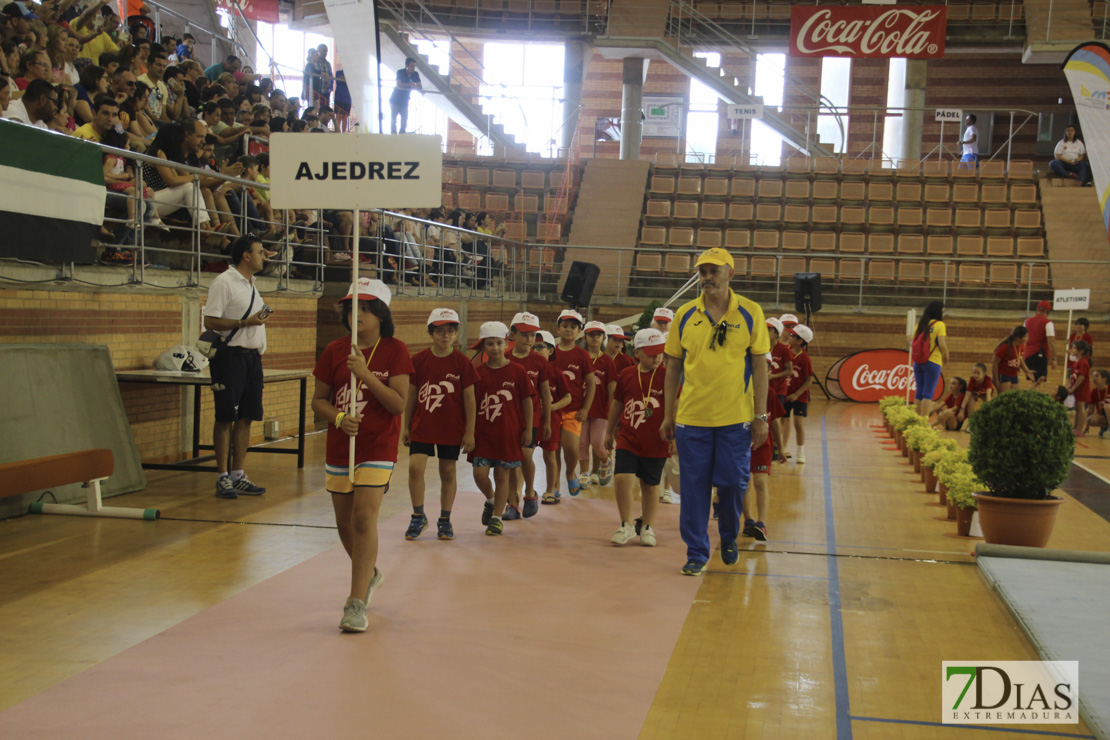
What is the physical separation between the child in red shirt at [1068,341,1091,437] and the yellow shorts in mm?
14998

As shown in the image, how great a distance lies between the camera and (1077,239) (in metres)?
24.3

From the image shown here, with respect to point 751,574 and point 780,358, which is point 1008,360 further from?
point 751,574

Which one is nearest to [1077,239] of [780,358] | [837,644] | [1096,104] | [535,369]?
[1096,104]

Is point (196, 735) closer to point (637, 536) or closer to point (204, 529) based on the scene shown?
point (204, 529)

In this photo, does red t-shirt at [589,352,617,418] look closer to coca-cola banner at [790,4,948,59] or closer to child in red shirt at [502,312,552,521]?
child in red shirt at [502,312,552,521]

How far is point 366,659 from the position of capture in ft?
16.1

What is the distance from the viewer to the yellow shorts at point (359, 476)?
532 cm

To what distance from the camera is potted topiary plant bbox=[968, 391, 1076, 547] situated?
718 centimetres

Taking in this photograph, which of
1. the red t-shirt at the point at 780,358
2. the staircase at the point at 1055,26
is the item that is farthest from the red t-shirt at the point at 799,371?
the staircase at the point at 1055,26

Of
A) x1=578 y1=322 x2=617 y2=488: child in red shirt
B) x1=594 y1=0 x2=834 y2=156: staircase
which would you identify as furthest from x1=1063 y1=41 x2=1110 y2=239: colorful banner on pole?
x1=594 y1=0 x2=834 y2=156: staircase

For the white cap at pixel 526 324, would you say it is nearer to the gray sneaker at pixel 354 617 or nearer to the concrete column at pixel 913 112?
the gray sneaker at pixel 354 617

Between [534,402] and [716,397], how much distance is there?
2264 millimetres

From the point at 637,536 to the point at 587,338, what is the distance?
2.74 meters

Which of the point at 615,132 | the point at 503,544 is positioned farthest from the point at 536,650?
the point at 615,132
